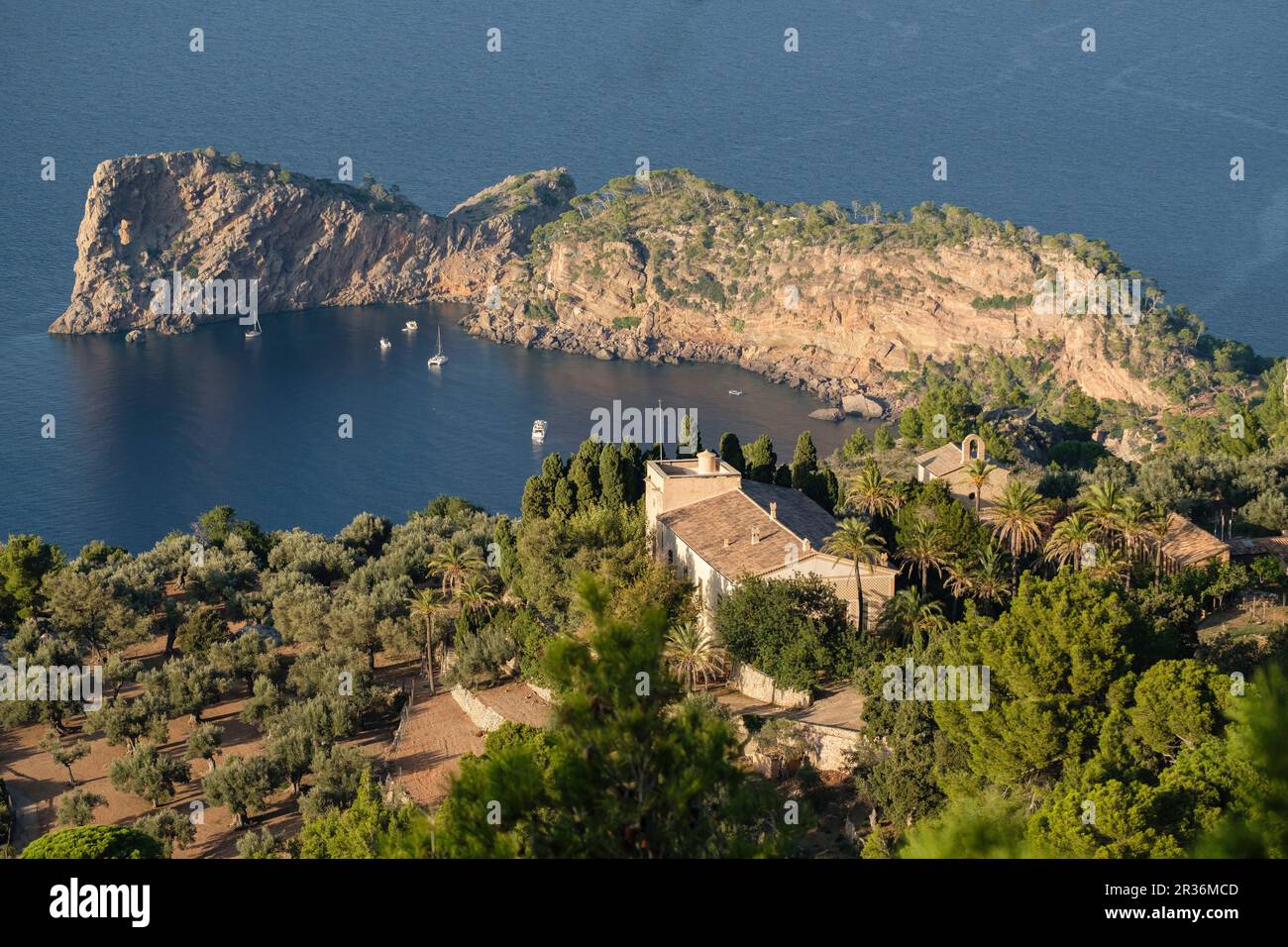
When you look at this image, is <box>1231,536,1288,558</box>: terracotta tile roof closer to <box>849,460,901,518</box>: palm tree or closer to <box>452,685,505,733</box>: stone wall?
<box>849,460,901,518</box>: palm tree

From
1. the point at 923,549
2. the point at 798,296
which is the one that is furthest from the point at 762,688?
the point at 798,296

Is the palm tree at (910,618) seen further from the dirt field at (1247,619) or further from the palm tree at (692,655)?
the dirt field at (1247,619)

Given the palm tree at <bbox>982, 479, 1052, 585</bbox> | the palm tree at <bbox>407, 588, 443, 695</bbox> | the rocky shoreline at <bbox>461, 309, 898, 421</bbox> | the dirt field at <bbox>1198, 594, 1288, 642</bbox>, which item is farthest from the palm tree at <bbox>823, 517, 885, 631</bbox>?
the rocky shoreline at <bbox>461, 309, 898, 421</bbox>

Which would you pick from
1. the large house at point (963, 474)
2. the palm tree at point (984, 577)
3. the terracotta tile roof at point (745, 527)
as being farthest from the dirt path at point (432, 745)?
the large house at point (963, 474)

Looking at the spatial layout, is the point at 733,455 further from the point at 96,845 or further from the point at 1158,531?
the point at 96,845
